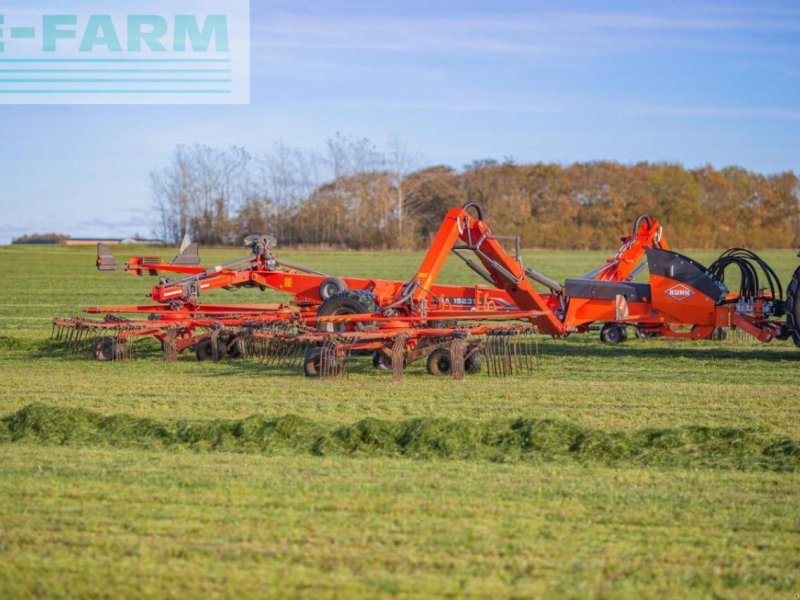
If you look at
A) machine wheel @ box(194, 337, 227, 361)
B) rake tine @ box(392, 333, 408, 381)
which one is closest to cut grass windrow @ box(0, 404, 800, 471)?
rake tine @ box(392, 333, 408, 381)

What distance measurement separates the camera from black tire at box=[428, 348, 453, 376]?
12398 millimetres

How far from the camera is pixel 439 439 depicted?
847 cm

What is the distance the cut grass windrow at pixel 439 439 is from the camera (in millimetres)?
8133

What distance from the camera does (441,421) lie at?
891cm

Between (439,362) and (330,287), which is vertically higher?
(330,287)

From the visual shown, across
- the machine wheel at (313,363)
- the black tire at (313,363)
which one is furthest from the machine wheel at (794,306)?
the black tire at (313,363)

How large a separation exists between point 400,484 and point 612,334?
30.6 feet

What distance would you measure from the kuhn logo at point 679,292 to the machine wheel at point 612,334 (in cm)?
214

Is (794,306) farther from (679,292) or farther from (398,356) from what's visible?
(398,356)

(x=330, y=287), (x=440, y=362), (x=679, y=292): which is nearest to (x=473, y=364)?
(x=440, y=362)

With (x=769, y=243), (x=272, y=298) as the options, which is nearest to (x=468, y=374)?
(x=272, y=298)

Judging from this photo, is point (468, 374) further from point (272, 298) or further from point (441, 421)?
point (272, 298)

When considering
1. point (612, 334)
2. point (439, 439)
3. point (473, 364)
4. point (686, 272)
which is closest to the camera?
point (439, 439)

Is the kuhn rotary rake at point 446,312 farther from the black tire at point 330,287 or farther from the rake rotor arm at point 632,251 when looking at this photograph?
the rake rotor arm at point 632,251
